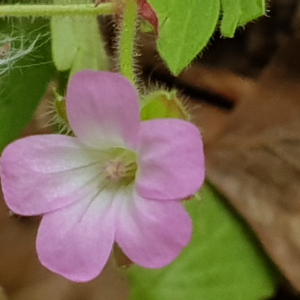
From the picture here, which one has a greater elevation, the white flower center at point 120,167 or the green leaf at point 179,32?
the green leaf at point 179,32

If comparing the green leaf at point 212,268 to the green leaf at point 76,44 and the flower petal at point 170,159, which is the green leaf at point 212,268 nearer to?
the green leaf at point 76,44

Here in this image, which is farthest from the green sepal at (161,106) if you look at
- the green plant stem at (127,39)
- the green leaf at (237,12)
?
the green leaf at (237,12)

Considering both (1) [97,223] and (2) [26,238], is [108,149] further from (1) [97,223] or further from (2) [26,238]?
(2) [26,238]

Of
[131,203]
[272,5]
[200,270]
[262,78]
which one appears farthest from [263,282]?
[131,203]

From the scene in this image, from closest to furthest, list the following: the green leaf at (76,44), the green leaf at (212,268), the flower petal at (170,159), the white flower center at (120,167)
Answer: the flower petal at (170,159), the white flower center at (120,167), the green leaf at (76,44), the green leaf at (212,268)

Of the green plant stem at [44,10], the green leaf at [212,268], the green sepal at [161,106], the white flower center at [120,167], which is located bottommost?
the green leaf at [212,268]

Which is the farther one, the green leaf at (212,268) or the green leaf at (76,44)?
the green leaf at (212,268)
